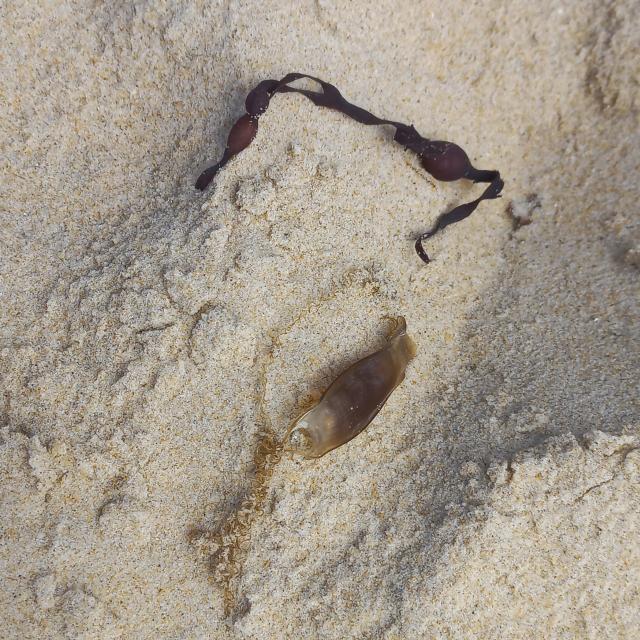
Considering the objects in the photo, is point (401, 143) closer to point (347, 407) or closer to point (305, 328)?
point (305, 328)

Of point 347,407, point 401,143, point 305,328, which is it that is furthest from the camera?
point 401,143

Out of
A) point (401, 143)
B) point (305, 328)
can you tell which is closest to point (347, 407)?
point (305, 328)

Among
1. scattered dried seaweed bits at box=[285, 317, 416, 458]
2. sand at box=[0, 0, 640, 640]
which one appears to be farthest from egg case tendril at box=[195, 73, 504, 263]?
scattered dried seaweed bits at box=[285, 317, 416, 458]

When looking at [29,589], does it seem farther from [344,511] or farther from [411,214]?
[411,214]

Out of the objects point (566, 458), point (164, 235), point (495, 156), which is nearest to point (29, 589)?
point (164, 235)

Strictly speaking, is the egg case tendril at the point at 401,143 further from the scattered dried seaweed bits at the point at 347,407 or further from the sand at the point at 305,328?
the scattered dried seaweed bits at the point at 347,407

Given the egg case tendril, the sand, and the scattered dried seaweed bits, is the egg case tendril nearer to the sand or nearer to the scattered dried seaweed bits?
the sand
